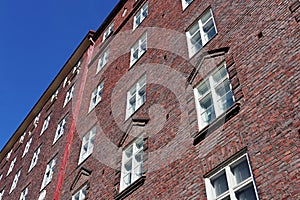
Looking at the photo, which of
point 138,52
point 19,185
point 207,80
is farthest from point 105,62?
point 207,80

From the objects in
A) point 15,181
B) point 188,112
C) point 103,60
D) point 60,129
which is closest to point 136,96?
point 188,112

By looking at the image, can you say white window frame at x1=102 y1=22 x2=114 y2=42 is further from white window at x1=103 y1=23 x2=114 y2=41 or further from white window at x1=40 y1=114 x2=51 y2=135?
white window at x1=40 y1=114 x2=51 y2=135

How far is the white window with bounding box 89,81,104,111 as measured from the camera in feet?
59.7

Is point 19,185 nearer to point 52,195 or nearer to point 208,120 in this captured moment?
point 52,195

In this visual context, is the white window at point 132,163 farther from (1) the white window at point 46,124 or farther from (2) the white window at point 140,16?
(1) the white window at point 46,124

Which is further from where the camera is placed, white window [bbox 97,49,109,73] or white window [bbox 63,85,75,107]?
white window [bbox 63,85,75,107]

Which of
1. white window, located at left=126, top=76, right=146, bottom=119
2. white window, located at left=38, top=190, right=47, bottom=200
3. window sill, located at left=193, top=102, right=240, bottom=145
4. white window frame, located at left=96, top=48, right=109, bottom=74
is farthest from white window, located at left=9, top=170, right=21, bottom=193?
window sill, located at left=193, top=102, right=240, bottom=145

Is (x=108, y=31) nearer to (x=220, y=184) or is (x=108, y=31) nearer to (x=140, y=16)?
(x=140, y=16)

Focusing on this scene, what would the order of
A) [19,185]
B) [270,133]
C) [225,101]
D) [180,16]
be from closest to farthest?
[270,133], [225,101], [180,16], [19,185]

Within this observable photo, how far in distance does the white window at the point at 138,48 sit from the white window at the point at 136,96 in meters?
1.77

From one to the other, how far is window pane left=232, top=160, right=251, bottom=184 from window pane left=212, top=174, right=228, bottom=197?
0.30m

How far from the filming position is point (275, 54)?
868 centimetres

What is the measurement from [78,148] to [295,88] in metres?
11.2

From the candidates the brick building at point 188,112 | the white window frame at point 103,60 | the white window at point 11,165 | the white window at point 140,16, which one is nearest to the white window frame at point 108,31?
the white window frame at point 103,60
